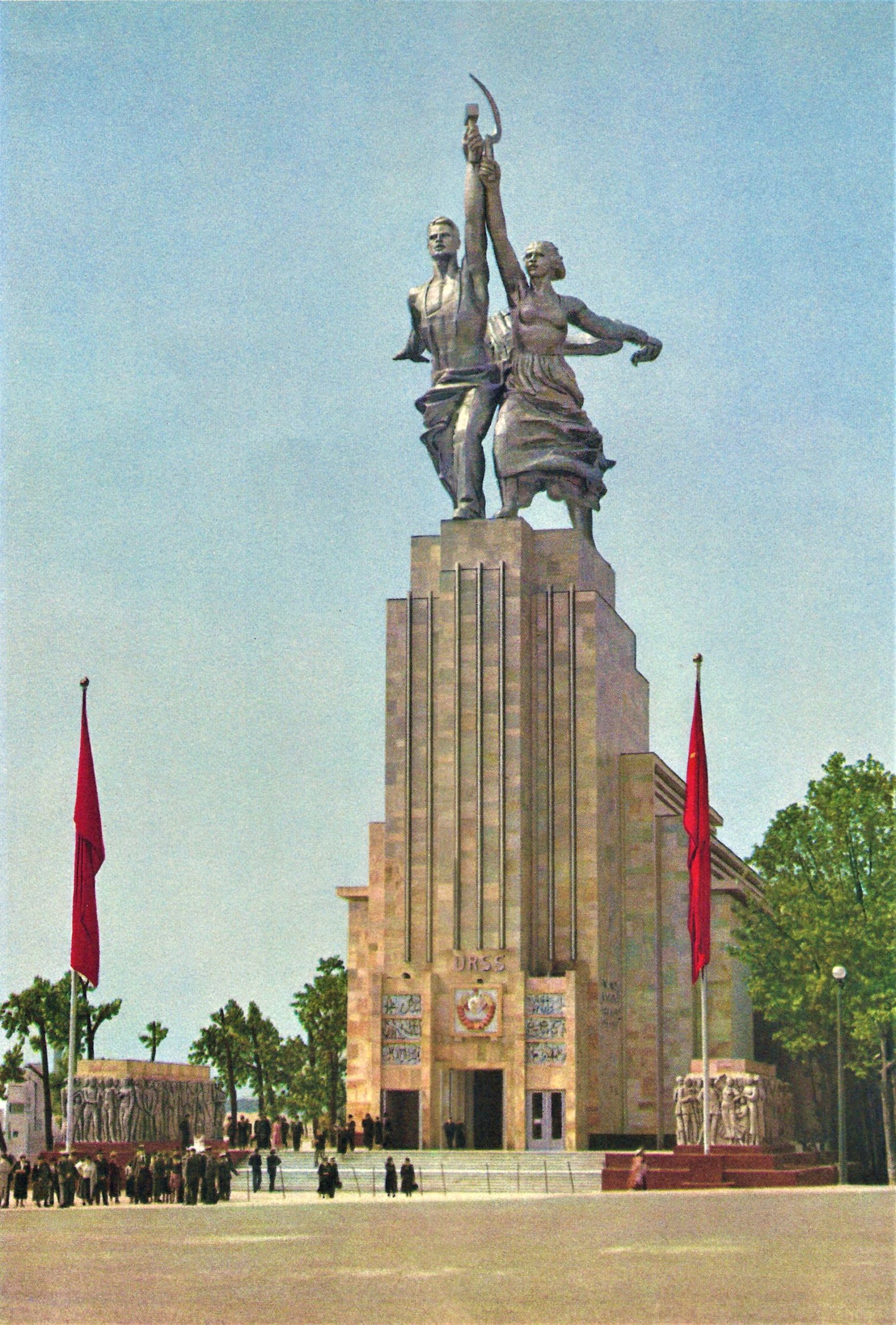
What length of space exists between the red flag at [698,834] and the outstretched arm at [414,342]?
2176 centimetres

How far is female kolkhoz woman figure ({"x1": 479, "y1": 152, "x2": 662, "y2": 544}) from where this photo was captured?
73.4 m

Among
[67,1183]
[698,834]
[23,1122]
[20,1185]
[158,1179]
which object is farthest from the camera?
[23,1122]

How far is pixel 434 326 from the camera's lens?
73.8 meters

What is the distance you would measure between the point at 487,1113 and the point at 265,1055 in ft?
174

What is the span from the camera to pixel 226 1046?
11075cm

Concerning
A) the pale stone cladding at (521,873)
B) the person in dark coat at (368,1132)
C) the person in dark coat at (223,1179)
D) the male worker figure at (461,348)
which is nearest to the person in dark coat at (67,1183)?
the person in dark coat at (223,1179)

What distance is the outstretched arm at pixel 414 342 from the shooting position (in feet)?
245

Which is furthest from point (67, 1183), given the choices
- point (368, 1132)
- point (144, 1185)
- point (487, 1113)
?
point (487, 1113)

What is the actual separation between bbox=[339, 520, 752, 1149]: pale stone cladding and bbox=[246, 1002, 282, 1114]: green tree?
44839 mm

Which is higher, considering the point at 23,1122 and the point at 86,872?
the point at 86,872

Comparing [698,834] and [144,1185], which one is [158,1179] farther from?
[698,834]

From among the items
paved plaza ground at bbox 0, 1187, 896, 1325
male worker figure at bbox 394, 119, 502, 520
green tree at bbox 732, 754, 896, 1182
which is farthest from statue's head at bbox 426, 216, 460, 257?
paved plaza ground at bbox 0, 1187, 896, 1325

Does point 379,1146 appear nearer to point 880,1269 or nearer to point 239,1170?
point 239,1170

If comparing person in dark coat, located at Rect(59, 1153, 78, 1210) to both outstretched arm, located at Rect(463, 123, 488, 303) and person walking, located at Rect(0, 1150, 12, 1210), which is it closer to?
person walking, located at Rect(0, 1150, 12, 1210)
